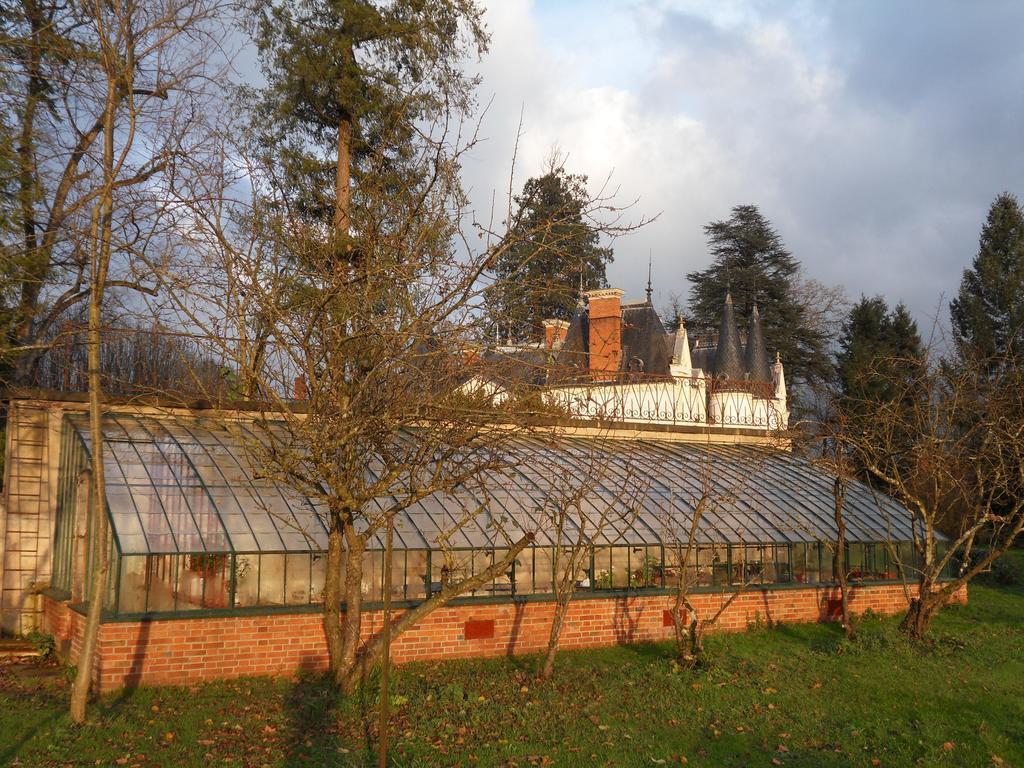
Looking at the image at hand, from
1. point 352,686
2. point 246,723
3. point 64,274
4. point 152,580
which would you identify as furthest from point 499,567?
point 64,274

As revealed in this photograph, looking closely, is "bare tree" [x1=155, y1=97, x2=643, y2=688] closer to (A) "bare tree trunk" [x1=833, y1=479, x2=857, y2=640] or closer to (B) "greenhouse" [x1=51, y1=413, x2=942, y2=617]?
(B) "greenhouse" [x1=51, y1=413, x2=942, y2=617]

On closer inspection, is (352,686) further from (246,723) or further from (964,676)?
(964,676)

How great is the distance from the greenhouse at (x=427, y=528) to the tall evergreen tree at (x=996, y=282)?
74.7 feet

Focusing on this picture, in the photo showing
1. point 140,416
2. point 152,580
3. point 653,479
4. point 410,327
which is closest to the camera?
point 410,327

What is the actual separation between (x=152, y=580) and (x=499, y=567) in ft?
13.7

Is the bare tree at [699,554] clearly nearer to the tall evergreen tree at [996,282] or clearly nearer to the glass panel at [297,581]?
the glass panel at [297,581]

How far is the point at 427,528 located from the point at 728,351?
25.1 metres

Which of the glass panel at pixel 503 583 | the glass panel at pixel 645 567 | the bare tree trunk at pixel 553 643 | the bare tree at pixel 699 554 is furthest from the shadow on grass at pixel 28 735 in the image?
the glass panel at pixel 645 567

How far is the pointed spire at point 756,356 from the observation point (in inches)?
1476

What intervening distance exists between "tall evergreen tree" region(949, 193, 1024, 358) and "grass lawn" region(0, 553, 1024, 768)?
2817 centimetres

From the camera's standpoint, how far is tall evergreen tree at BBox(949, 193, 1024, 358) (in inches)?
1489

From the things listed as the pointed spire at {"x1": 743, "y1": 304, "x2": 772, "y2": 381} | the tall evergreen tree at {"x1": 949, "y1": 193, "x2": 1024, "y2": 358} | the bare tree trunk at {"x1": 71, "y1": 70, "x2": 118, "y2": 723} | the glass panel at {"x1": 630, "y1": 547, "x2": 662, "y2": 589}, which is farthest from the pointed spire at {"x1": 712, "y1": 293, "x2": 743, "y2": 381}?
the bare tree trunk at {"x1": 71, "y1": 70, "x2": 118, "y2": 723}

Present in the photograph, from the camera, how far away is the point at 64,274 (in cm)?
1497

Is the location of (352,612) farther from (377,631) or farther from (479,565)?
(479,565)
